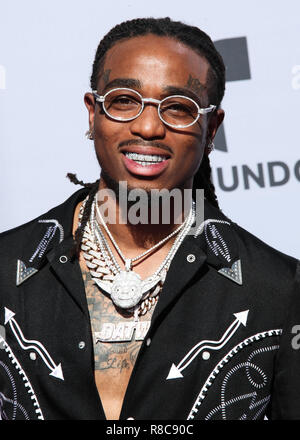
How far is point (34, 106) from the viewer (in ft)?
14.9

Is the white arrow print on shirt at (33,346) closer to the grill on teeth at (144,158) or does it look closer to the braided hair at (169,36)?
the braided hair at (169,36)

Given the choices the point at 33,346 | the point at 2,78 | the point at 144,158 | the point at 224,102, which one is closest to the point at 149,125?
the point at 144,158

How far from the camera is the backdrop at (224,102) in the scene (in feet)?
14.4

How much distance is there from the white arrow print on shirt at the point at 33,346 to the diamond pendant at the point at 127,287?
0.33 metres

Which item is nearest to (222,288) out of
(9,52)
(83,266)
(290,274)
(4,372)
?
(290,274)

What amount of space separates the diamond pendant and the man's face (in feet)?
1.18

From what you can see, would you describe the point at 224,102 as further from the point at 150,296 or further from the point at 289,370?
the point at 289,370

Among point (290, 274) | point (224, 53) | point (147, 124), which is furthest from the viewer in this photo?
point (224, 53)

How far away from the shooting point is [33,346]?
2.99 meters

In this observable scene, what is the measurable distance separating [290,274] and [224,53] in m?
1.74

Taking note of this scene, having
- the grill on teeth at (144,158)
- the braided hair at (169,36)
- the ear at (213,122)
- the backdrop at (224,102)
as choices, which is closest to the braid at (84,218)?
the braided hair at (169,36)

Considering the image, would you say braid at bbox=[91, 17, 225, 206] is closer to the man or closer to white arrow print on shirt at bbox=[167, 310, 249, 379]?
the man

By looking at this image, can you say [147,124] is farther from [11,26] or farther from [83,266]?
[11,26]

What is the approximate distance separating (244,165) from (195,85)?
141 cm
